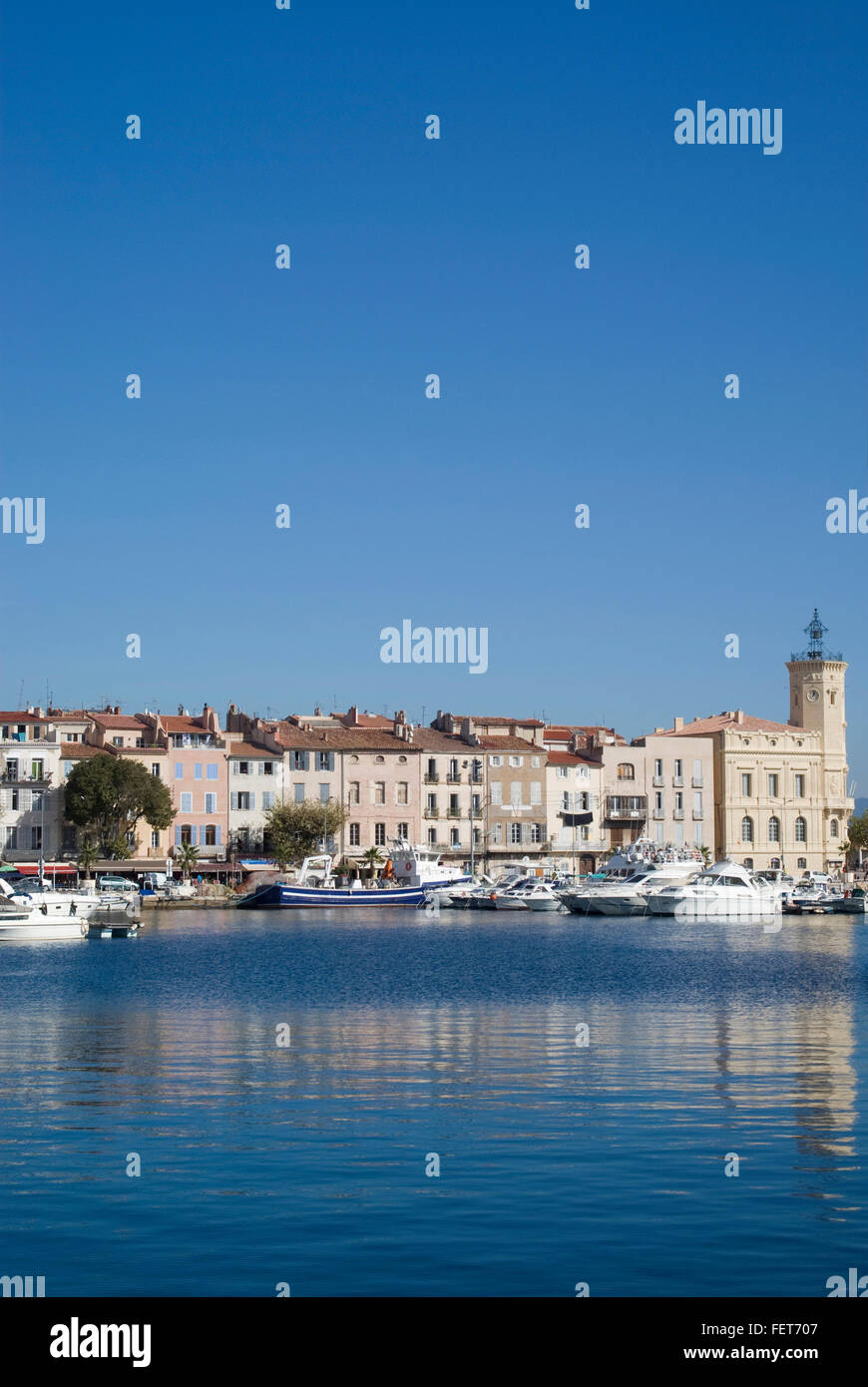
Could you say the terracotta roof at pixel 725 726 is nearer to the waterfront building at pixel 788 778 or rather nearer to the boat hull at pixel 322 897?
Answer: the waterfront building at pixel 788 778

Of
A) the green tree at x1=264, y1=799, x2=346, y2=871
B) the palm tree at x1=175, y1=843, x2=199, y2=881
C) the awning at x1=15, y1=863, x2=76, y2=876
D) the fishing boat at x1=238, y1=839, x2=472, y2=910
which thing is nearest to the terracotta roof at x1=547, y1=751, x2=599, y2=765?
the fishing boat at x1=238, y1=839, x2=472, y2=910

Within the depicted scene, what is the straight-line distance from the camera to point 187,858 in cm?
10825

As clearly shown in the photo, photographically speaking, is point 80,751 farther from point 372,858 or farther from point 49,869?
point 372,858

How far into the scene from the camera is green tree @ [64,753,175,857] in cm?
10231

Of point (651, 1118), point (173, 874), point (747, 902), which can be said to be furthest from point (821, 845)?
point (651, 1118)

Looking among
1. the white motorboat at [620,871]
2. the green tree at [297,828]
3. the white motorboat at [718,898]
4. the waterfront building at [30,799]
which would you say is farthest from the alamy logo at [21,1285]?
the green tree at [297,828]

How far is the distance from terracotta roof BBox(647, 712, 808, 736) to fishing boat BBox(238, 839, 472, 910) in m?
27.3

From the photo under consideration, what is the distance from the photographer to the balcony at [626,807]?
4892 inches

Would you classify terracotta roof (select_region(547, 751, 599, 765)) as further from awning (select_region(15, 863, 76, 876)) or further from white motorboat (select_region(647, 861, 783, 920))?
awning (select_region(15, 863, 76, 876))

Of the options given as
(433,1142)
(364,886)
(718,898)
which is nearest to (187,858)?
(364,886)

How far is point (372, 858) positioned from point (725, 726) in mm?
31668

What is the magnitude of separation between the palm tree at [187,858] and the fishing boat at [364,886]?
531cm
